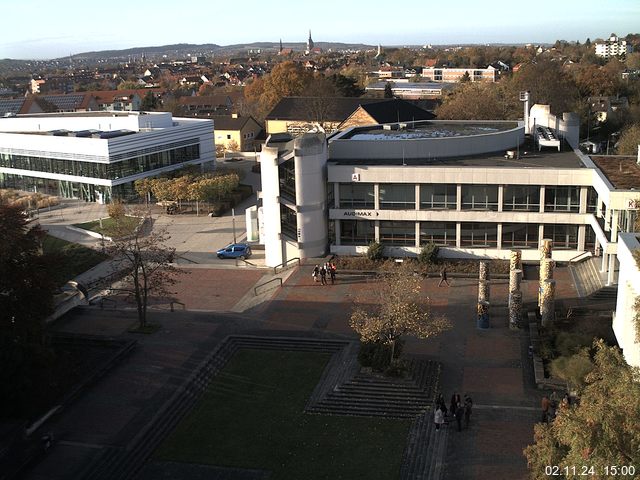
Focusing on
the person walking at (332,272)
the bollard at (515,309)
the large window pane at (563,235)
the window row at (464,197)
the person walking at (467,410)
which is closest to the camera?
the person walking at (467,410)

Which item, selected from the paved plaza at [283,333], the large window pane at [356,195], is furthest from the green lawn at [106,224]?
the large window pane at [356,195]

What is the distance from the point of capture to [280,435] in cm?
2462

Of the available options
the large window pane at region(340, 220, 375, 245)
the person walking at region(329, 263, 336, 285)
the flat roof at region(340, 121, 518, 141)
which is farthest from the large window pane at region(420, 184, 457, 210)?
the person walking at region(329, 263, 336, 285)

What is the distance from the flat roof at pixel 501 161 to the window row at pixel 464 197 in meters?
2.02

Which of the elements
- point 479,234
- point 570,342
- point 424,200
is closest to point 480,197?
point 479,234

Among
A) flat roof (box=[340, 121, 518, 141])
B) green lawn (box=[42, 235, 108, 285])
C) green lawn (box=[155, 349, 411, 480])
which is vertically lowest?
green lawn (box=[155, 349, 411, 480])

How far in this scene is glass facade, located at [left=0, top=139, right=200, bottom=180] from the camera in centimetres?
6456

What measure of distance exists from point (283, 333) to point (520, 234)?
16781mm

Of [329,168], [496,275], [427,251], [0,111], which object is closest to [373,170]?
[329,168]

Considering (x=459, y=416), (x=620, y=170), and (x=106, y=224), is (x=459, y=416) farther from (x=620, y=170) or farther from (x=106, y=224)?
(x=106, y=224)

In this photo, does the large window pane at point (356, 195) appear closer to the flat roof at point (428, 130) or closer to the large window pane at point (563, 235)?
the flat roof at point (428, 130)

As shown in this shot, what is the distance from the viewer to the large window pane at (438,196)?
42.2 metres

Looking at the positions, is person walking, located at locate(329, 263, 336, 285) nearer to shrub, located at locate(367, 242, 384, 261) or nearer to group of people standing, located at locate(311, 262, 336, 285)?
group of people standing, located at locate(311, 262, 336, 285)

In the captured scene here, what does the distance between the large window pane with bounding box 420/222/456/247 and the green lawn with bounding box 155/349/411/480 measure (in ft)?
53.5
